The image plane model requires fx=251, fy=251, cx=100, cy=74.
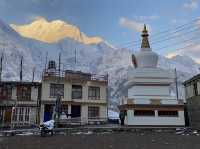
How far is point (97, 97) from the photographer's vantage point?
41156 millimetres

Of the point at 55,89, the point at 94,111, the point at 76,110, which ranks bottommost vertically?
the point at 94,111

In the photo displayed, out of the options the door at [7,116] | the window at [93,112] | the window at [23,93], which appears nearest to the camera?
the door at [7,116]

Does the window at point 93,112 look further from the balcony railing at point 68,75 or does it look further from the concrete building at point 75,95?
the balcony railing at point 68,75

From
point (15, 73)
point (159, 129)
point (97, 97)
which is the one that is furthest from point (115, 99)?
point (159, 129)

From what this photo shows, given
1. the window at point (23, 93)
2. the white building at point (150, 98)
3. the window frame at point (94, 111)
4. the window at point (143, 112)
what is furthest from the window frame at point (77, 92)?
the window at point (143, 112)

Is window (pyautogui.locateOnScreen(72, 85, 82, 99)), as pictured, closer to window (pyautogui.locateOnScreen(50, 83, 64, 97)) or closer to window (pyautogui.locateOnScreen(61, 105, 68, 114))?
window (pyautogui.locateOnScreen(50, 83, 64, 97))

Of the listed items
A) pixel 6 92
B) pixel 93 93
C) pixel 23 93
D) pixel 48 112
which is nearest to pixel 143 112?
pixel 93 93

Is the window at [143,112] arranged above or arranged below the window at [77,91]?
below

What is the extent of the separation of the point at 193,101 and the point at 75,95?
17538 millimetres

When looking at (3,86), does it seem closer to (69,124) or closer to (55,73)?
(55,73)

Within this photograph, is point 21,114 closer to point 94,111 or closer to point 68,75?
point 68,75

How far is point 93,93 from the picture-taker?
1618 inches

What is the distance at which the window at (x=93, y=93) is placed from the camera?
134 feet

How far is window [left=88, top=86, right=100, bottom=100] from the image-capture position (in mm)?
40781
